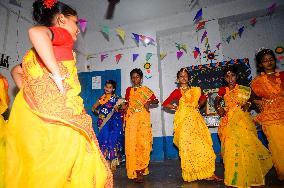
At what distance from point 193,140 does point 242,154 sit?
795 millimetres

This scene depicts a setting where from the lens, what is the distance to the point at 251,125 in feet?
11.2

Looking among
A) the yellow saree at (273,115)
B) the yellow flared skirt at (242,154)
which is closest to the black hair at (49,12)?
the yellow flared skirt at (242,154)

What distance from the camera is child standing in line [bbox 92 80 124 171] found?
205 inches

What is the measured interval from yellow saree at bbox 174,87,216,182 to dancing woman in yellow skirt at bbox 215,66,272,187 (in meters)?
0.29

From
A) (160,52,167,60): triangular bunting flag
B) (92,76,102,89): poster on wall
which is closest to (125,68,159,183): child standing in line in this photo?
(160,52,167,60): triangular bunting flag

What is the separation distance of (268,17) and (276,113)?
12.4ft

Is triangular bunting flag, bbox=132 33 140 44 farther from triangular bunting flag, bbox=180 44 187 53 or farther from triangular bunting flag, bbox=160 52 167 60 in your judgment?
triangular bunting flag, bbox=180 44 187 53

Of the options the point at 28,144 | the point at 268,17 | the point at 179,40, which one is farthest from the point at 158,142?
the point at 28,144

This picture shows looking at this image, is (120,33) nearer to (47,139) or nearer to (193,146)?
(193,146)

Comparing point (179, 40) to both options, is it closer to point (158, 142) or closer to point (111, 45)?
point (111, 45)

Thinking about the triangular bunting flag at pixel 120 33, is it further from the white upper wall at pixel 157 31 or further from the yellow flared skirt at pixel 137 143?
the yellow flared skirt at pixel 137 143

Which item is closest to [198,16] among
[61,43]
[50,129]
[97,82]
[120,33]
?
[120,33]

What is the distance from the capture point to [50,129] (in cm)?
131

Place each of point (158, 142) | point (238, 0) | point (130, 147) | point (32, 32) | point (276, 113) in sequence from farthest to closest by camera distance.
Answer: point (158, 142) → point (238, 0) → point (130, 147) → point (276, 113) → point (32, 32)
